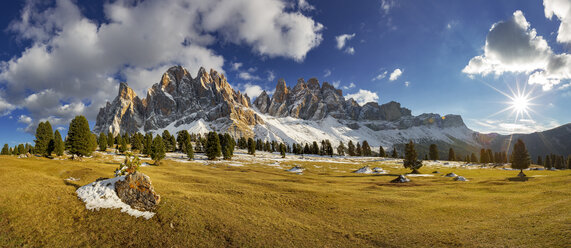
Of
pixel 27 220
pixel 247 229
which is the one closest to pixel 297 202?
pixel 247 229

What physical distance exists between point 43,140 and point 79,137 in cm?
2137

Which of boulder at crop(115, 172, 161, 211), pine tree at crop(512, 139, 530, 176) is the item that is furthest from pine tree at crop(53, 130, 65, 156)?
pine tree at crop(512, 139, 530, 176)

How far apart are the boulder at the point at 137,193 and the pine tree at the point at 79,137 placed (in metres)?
54.5

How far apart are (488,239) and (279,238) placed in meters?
14.8

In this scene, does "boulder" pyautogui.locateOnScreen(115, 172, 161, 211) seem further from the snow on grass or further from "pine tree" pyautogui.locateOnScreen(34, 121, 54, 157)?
"pine tree" pyautogui.locateOnScreen(34, 121, 54, 157)

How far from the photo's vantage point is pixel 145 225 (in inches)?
687

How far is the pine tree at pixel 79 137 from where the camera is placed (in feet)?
190

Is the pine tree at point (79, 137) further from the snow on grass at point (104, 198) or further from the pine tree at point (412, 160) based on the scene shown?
the pine tree at point (412, 160)

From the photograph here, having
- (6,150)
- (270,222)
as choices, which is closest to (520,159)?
(270,222)

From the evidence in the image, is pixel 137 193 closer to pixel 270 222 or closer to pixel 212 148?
pixel 270 222

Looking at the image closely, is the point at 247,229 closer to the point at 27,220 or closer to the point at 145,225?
the point at 145,225

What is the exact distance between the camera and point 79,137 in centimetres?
5853

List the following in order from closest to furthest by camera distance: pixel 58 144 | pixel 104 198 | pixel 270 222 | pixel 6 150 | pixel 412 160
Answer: pixel 270 222 < pixel 104 198 < pixel 58 144 < pixel 412 160 < pixel 6 150

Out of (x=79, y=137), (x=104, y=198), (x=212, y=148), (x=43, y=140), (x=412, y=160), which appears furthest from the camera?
(x=212, y=148)
